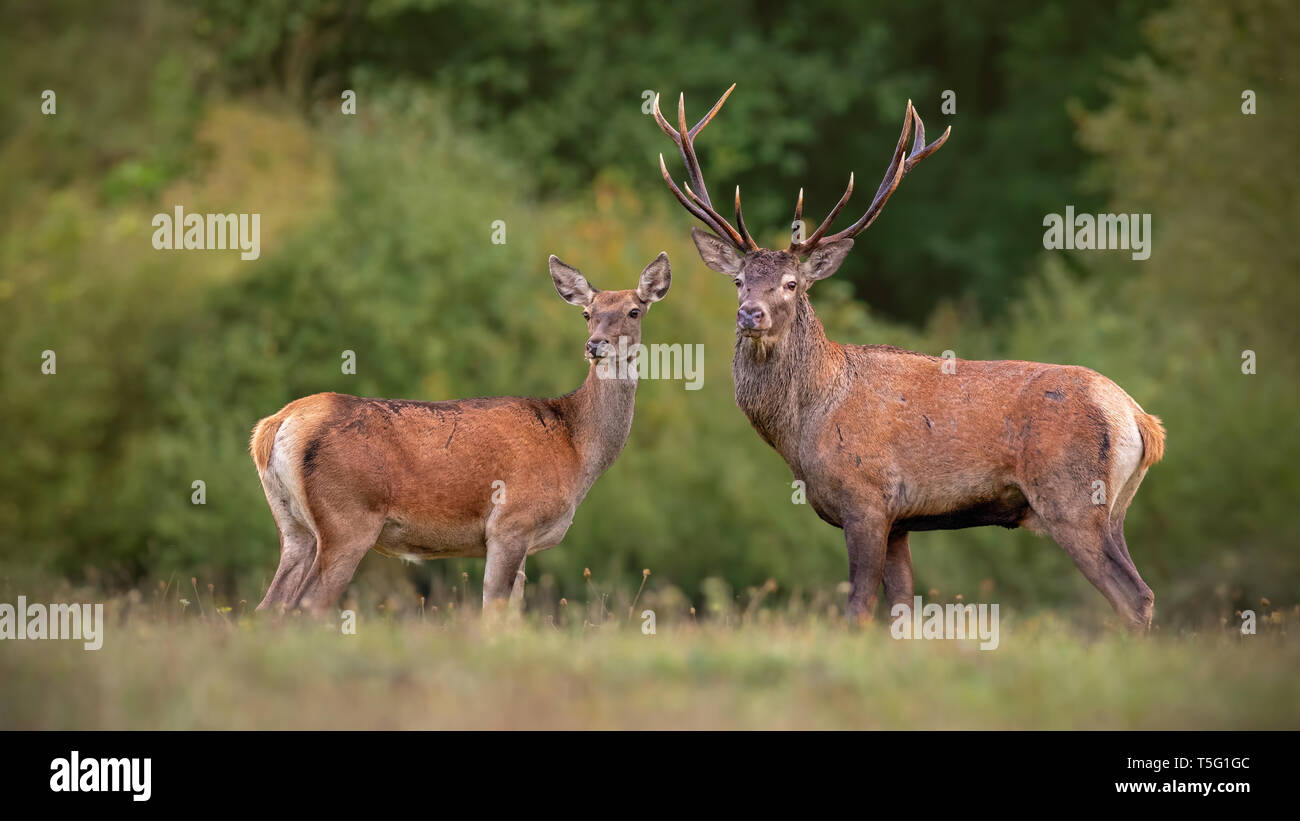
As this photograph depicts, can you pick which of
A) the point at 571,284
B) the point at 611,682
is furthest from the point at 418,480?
the point at 611,682

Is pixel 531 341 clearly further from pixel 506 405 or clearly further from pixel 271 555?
pixel 506 405

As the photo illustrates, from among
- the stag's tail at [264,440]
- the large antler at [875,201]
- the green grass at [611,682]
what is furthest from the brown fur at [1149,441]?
the stag's tail at [264,440]

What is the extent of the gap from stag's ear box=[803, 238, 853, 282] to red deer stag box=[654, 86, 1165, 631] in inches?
1.1

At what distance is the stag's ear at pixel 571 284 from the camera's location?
989 centimetres

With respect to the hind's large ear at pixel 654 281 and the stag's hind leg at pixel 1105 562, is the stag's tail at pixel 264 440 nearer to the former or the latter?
the hind's large ear at pixel 654 281

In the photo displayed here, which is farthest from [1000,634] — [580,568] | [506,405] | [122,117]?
[122,117]

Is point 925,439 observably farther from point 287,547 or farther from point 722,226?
point 287,547

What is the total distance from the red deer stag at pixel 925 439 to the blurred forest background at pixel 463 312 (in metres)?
9.73

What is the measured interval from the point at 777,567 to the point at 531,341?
4.46 m

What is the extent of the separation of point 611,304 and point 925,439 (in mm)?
2103

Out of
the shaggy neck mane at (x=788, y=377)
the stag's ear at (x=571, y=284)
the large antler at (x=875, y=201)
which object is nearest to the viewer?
the shaggy neck mane at (x=788, y=377)

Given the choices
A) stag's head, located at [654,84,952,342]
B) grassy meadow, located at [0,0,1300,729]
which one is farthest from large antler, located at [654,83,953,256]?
grassy meadow, located at [0,0,1300,729]

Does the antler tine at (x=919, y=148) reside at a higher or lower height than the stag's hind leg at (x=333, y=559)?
higher

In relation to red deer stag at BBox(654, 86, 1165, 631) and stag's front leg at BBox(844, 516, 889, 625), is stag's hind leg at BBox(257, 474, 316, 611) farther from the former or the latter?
stag's front leg at BBox(844, 516, 889, 625)
